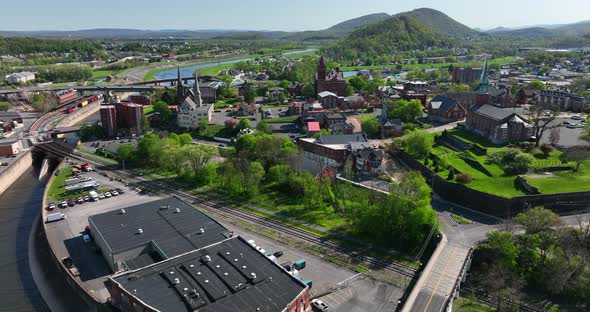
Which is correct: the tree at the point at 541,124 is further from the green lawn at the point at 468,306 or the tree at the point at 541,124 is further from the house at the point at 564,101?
the green lawn at the point at 468,306

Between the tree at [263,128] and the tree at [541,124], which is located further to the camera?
the tree at [263,128]

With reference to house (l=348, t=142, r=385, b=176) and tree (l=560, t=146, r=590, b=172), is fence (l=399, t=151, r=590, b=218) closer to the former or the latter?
tree (l=560, t=146, r=590, b=172)

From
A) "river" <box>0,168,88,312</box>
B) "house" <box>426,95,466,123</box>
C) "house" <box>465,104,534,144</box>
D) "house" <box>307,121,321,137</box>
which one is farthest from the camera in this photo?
"house" <box>426,95,466,123</box>

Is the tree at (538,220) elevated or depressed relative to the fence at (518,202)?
elevated

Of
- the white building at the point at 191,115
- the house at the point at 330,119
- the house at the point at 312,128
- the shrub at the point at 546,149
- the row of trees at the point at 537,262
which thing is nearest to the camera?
the row of trees at the point at 537,262

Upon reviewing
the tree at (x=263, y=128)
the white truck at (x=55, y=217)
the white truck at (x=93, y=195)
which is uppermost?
the tree at (x=263, y=128)

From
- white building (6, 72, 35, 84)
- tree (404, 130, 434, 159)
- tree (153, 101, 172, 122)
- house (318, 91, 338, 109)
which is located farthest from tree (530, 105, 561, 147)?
white building (6, 72, 35, 84)

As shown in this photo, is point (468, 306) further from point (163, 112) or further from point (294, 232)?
point (163, 112)

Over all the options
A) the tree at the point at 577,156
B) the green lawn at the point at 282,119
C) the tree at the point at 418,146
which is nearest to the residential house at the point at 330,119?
the green lawn at the point at 282,119
